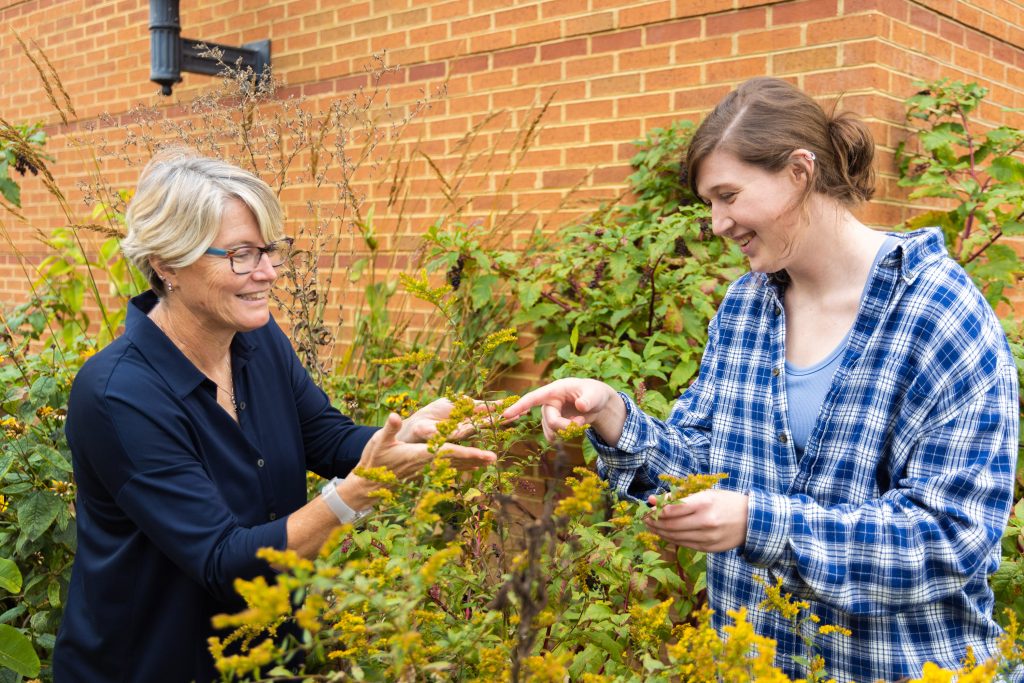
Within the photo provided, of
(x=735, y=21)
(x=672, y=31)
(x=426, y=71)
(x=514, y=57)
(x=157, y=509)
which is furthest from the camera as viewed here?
(x=426, y=71)

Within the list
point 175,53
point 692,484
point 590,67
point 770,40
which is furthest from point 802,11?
point 175,53

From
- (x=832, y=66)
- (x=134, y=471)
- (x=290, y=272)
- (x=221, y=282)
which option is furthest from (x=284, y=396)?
(x=832, y=66)

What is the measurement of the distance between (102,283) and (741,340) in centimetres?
617

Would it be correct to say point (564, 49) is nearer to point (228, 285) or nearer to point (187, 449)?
point (228, 285)

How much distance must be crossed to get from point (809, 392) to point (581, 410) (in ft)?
1.48

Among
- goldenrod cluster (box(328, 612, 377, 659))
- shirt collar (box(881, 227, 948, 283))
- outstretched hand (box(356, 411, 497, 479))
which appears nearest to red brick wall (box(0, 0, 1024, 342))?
shirt collar (box(881, 227, 948, 283))

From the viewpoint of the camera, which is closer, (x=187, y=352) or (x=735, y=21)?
(x=187, y=352)

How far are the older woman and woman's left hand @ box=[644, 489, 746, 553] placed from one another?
465 mm

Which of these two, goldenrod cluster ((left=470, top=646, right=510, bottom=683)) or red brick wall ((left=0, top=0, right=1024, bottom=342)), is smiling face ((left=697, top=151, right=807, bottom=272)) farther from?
red brick wall ((left=0, top=0, right=1024, bottom=342))

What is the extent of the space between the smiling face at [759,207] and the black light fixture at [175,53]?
434cm

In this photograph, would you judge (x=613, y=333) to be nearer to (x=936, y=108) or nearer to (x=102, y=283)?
(x=936, y=108)

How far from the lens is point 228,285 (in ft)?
7.30

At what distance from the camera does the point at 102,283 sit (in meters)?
7.25

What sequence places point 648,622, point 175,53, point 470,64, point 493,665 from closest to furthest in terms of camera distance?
point 493,665 < point 648,622 < point 470,64 < point 175,53
